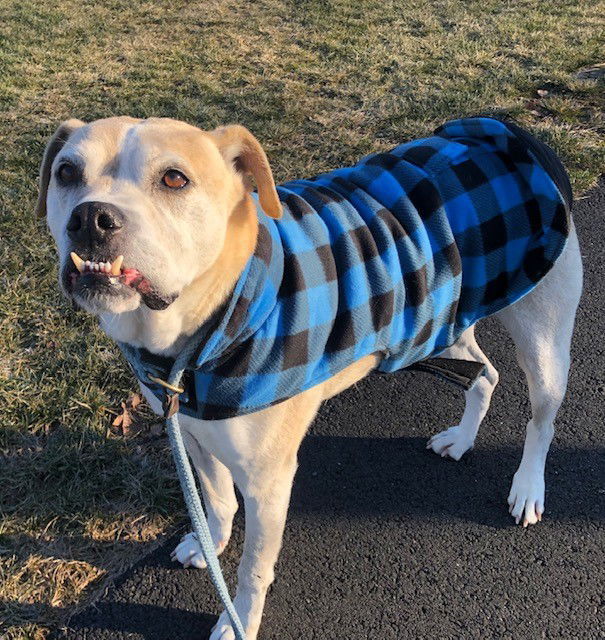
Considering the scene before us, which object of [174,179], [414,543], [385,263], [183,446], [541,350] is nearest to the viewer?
[174,179]

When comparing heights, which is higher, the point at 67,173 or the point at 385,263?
the point at 67,173

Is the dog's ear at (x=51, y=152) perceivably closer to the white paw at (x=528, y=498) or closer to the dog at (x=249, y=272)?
the dog at (x=249, y=272)

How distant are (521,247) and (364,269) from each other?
66 centimetres

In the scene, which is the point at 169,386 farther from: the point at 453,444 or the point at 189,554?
the point at 453,444

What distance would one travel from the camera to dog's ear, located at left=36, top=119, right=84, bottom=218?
228 centimetres

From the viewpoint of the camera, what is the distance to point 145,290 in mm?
1836

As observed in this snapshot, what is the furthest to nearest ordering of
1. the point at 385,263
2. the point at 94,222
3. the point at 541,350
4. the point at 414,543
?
1. the point at 414,543
2. the point at 541,350
3. the point at 385,263
4. the point at 94,222

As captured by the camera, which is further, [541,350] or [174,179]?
[541,350]

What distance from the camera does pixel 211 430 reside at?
7.10 ft

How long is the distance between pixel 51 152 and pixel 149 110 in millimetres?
3590

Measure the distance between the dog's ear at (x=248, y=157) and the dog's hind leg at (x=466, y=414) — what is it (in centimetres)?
150

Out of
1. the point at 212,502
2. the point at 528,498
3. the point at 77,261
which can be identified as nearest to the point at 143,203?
the point at 77,261

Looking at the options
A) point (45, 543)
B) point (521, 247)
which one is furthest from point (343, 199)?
point (45, 543)

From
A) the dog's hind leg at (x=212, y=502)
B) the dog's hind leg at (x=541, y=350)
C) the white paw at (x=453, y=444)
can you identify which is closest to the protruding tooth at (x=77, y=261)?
the dog's hind leg at (x=212, y=502)
